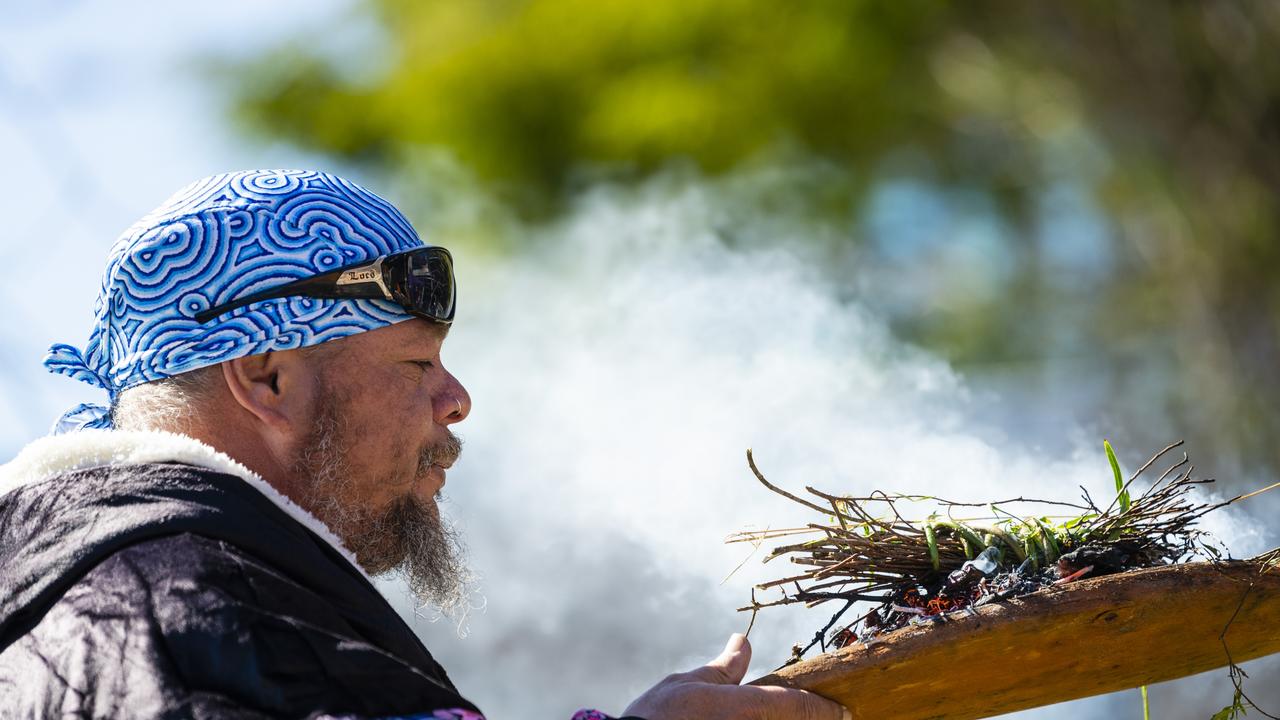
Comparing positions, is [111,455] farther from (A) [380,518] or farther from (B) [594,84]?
(B) [594,84]

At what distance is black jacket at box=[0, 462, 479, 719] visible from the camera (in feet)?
4.82

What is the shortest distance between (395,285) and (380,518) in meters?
0.44

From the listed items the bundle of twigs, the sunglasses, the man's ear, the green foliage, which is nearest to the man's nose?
the sunglasses

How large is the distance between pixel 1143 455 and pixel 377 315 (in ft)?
7.27

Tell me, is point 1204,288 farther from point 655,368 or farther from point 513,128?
point 655,368

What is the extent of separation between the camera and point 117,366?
6.86ft

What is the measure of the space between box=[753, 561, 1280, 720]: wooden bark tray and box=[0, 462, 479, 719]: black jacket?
2.17ft

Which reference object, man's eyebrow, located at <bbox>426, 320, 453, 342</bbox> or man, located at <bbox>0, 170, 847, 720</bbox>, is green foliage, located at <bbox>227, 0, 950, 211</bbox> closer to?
man's eyebrow, located at <bbox>426, 320, 453, 342</bbox>

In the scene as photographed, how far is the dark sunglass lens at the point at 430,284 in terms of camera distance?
2188 mm

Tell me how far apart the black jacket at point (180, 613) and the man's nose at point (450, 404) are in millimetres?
480

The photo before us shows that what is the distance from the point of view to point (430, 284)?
2.22 metres

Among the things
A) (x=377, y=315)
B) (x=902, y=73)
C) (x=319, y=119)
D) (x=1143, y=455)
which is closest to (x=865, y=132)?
(x=902, y=73)

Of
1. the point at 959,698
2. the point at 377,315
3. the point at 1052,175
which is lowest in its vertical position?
the point at 959,698

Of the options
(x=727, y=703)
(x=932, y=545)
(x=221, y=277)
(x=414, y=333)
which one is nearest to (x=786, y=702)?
(x=727, y=703)
